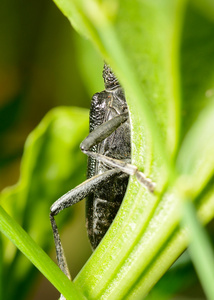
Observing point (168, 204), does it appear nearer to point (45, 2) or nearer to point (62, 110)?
point (62, 110)

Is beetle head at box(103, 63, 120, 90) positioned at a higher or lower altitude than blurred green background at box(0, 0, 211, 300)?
lower

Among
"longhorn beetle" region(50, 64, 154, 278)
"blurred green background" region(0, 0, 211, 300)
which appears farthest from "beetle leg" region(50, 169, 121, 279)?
"blurred green background" region(0, 0, 211, 300)

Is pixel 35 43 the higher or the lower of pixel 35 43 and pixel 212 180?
the higher

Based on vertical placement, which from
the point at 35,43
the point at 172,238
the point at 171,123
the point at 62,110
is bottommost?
the point at 172,238

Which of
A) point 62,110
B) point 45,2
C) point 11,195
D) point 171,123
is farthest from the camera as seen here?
point 45,2

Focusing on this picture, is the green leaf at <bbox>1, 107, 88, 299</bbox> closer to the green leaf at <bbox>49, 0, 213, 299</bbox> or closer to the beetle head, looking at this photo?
the beetle head

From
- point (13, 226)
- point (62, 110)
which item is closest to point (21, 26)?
point (62, 110)

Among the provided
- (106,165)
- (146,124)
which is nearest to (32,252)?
(146,124)
